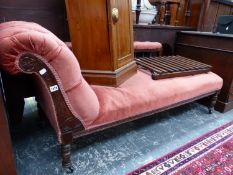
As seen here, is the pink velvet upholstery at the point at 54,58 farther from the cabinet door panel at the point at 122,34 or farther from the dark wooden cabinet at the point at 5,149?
the cabinet door panel at the point at 122,34

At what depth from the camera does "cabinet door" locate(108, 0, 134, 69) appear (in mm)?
985

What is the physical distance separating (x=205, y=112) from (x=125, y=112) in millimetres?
1035

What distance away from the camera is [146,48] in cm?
171

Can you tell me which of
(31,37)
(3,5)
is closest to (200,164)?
(31,37)

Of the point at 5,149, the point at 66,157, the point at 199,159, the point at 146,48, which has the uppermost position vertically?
the point at 146,48

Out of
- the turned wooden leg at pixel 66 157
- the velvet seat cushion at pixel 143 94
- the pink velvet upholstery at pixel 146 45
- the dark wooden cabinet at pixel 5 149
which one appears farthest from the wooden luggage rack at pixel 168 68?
the dark wooden cabinet at pixel 5 149

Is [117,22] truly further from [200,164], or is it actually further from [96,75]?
[200,164]

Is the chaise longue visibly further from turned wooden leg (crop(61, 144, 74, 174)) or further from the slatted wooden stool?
the slatted wooden stool

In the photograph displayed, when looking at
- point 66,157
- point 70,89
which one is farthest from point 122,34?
point 66,157

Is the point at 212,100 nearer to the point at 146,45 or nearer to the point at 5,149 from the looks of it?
the point at 146,45

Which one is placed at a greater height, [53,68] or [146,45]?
[53,68]

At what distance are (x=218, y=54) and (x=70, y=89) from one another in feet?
4.66

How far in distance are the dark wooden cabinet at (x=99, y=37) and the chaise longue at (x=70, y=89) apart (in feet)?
0.28

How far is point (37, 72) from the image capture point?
68 centimetres
